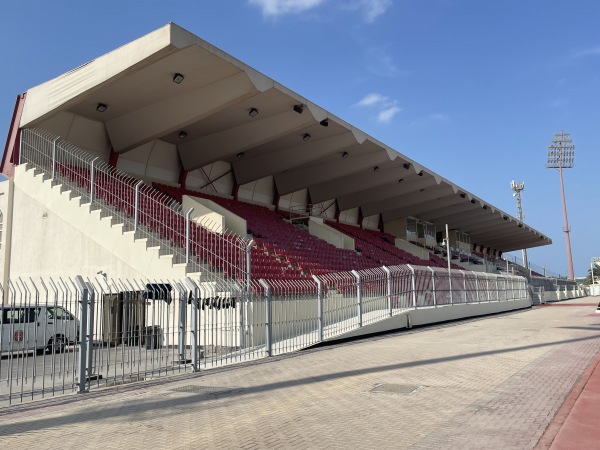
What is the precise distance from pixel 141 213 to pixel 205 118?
20.3ft

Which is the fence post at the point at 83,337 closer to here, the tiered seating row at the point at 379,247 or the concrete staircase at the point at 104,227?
the concrete staircase at the point at 104,227

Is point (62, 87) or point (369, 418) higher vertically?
point (62, 87)

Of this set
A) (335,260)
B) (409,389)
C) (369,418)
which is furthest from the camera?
(335,260)

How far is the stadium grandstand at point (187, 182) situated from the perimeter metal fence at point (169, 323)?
0.14 meters

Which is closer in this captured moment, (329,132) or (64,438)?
(64,438)

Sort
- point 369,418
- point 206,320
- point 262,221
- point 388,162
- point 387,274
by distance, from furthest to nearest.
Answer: point 388,162
point 262,221
point 387,274
point 206,320
point 369,418

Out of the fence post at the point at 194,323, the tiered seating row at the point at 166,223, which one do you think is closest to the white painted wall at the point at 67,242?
the tiered seating row at the point at 166,223

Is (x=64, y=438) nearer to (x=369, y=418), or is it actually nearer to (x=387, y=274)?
(x=369, y=418)

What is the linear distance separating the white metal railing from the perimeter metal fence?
125 centimetres

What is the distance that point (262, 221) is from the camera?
2586 cm

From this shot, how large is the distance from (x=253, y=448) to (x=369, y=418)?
1639 millimetres

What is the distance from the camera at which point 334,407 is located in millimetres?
6680

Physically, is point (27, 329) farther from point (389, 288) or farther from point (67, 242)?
point (389, 288)

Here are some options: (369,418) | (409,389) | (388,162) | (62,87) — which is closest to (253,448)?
(369,418)
